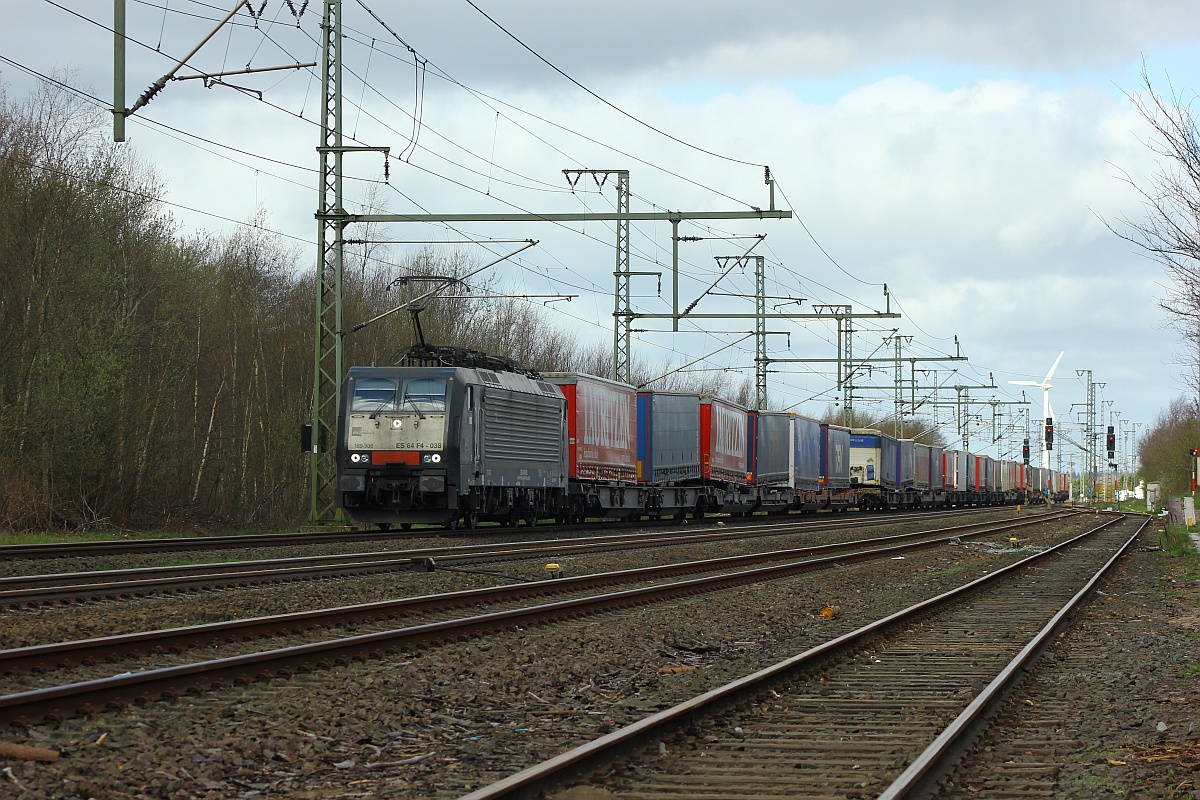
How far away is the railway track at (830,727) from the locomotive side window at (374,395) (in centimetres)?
1396

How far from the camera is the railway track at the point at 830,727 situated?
6.34 m

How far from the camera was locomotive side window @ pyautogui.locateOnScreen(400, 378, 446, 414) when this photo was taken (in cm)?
2475

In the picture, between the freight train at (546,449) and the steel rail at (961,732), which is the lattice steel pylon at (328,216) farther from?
the steel rail at (961,732)

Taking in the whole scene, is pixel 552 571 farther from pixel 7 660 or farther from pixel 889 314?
pixel 889 314

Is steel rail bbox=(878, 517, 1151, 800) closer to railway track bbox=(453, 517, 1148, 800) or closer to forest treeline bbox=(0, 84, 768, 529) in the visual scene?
railway track bbox=(453, 517, 1148, 800)

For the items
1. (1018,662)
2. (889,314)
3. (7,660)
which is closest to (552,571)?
(1018,662)

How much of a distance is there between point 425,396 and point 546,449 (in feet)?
16.0

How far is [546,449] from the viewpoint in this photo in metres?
29.1

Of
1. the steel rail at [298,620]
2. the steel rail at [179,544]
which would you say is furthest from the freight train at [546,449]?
the steel rail at [298,620]

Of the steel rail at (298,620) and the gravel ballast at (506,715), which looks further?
the steel rail at (298,620)

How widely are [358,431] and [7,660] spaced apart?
16736mm

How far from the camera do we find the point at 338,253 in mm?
26656

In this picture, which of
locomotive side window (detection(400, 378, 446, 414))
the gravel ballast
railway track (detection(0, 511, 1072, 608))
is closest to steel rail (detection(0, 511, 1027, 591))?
railway track (detection(0, 511, 1072, 608))

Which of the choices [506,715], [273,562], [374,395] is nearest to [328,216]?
[374,395]
